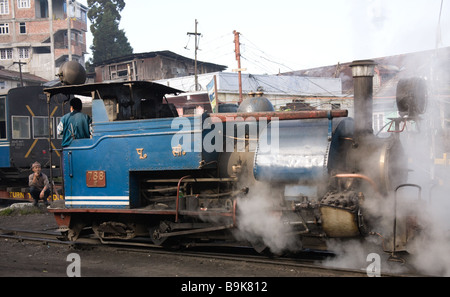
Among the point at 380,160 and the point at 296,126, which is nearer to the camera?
the point at 380,160

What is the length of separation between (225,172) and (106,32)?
5495cm

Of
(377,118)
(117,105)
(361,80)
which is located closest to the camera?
(361,80)

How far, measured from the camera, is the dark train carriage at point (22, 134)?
14938 mm

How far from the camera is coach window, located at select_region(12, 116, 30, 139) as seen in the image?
15.1 m

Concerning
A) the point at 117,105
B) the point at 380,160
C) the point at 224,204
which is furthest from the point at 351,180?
the point at 117,105

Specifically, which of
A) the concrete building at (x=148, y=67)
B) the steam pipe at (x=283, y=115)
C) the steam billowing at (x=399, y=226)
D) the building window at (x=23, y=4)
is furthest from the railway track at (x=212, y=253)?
the building window at (x=23, y=4)

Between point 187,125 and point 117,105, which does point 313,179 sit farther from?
point 117,105

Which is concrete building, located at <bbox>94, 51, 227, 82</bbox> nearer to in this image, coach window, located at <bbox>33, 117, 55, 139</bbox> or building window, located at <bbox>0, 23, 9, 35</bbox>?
building window, located at <bbox>0, 23, 9, 35</bbox>

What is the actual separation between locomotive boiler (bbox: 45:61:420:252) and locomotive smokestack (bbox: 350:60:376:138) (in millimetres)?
14

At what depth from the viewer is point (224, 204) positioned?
21.5ft

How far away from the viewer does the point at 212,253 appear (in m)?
7.02

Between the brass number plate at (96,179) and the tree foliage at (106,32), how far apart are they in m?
52.3

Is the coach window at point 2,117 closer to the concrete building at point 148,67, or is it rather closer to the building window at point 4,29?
the concrete building at point 148,67
